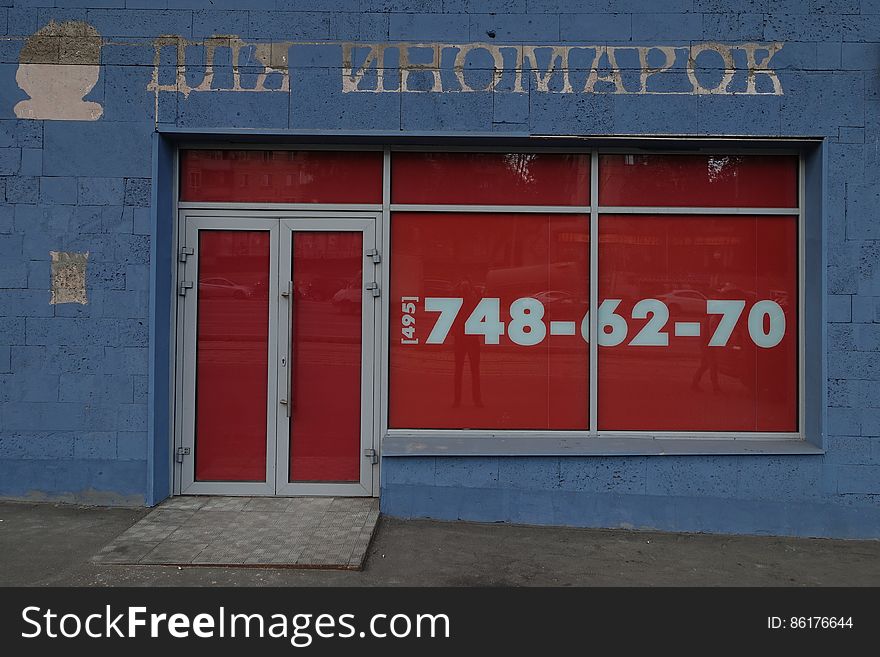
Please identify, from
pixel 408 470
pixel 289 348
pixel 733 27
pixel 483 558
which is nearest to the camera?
pixel 483 558

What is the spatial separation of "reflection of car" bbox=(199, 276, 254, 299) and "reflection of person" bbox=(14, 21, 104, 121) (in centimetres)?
164

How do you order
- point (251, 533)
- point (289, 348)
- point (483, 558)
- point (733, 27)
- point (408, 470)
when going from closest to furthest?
point (483, 558) → point (251, 533) → point (408, 470) → point (733, 27) → point (289, 348)

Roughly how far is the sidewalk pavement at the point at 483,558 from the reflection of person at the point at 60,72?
332 centimetres

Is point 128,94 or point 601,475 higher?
point 128,94

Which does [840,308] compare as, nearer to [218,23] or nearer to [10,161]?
[218,23]

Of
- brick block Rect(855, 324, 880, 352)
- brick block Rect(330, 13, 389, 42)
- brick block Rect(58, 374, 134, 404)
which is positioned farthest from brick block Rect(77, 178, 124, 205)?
brick block Rect(855, 324, 880, 352)

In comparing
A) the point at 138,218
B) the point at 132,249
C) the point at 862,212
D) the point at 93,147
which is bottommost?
the point at 132,249

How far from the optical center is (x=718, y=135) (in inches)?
261

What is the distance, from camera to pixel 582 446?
665 cm

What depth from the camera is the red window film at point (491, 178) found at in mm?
6980

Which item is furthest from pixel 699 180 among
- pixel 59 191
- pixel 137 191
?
pixel 59 191

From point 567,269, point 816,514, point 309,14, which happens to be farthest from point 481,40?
point 816,514

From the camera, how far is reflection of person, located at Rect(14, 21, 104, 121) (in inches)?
262

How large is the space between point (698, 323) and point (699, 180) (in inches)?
49.6
